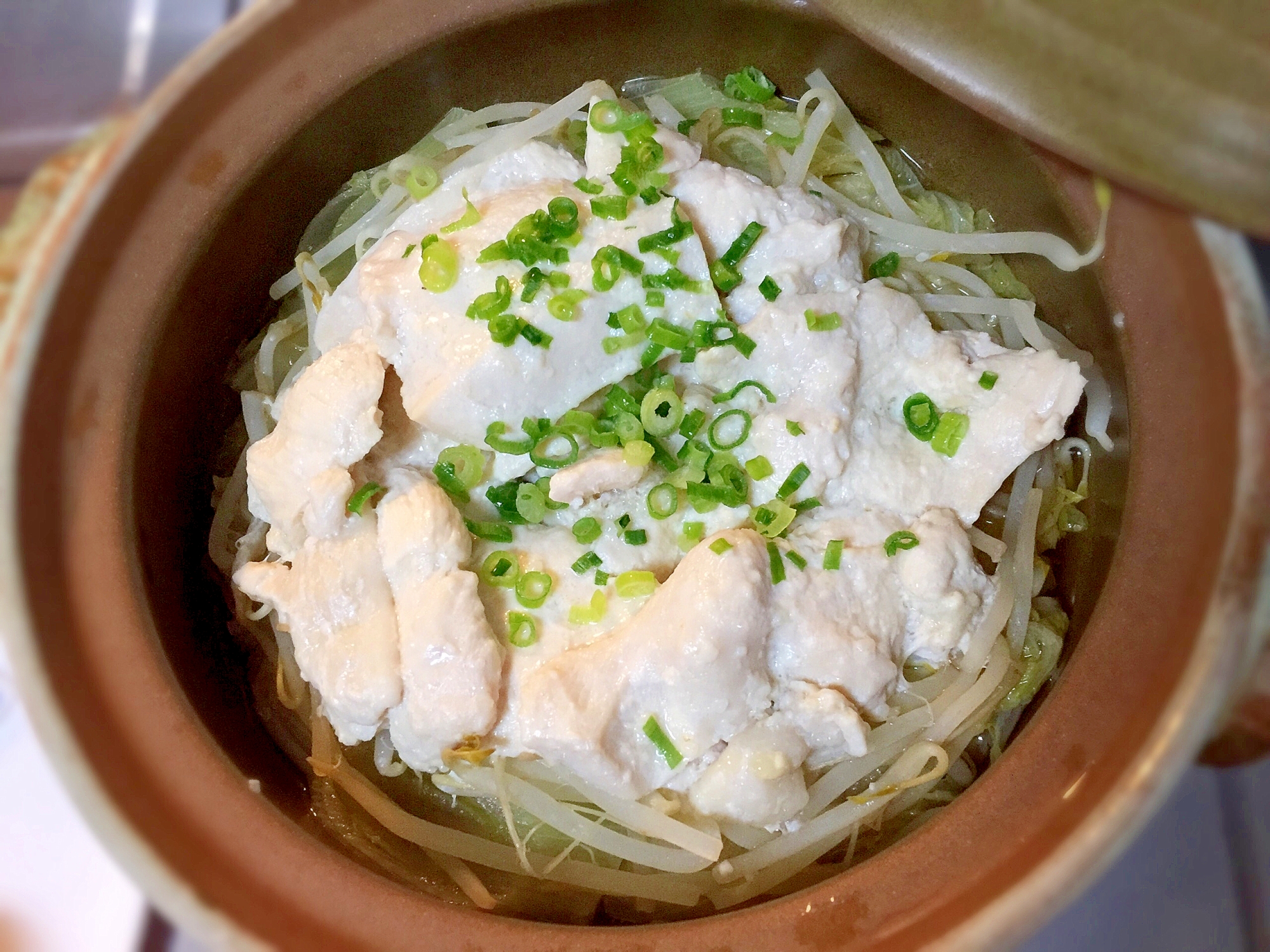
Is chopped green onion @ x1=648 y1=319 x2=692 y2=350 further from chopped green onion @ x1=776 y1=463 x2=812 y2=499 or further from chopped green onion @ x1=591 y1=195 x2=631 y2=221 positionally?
chopped green onion @ x1=776 y1=463 x2=812 y2=499

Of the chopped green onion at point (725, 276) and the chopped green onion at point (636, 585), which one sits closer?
the chopped green onion at point (636, 585)

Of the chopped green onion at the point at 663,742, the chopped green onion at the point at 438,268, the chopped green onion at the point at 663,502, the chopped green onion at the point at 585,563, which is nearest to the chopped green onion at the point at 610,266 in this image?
the chopped green onion at the point at 438,268

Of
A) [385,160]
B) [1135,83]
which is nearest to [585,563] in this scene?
[385,160]

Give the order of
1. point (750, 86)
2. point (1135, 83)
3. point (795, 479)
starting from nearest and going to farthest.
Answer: point (1135, 83)
point (795, 479)
point (750, 86)

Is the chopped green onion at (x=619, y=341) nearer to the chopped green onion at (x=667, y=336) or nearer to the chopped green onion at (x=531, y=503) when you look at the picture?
the chopped green onion at (x=667, y=336)

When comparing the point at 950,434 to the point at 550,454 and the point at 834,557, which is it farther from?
the point at 550,454

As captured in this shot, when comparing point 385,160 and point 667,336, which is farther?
point 385,160
